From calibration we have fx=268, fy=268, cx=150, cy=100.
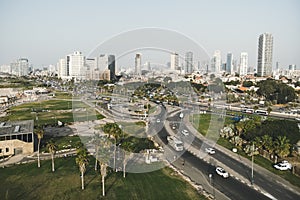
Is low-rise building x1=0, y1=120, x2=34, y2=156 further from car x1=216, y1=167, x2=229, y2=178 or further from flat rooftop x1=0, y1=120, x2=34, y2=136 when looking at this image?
car x1=216, y1=167, x2=229, y2=178

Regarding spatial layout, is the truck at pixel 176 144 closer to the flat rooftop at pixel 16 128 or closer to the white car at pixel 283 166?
the white car at pixel 283 166

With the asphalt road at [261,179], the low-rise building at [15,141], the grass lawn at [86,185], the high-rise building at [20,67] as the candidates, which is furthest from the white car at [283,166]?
the high-rise building at [20,67]

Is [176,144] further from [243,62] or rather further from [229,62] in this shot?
[229,62]

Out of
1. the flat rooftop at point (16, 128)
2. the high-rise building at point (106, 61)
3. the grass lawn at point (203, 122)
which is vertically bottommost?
the grass lawn at point (203, 122)

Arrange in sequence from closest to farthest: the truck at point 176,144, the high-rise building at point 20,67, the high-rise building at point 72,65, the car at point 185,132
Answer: the truck at point 176,144, the car at point 185,132, the high-rise building at point 72,65, the high-rise building at point 20,67

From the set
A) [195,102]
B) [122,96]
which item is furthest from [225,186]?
[122,96]

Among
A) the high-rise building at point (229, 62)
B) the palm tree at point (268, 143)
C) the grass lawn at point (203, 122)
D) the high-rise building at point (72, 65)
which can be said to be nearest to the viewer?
the palm tree at point (268, 143)

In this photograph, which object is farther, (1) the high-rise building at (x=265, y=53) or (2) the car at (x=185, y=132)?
(1) the high-rise building at (x=265, y=53)

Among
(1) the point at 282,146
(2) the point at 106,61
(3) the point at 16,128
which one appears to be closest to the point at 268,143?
(1) the point at 282,146

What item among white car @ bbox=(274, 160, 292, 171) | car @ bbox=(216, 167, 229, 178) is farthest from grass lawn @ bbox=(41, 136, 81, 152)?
white car @ bbox=(274, 160, 292, 171)
